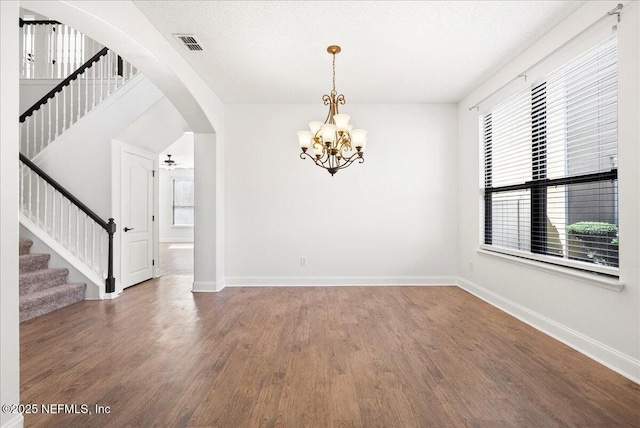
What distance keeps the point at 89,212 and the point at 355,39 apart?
13.3ft

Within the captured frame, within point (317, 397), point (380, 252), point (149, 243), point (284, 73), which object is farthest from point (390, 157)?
point (149, 243)

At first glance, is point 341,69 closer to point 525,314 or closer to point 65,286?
point 525,314

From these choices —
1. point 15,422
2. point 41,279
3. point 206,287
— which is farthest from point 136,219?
point 15,422

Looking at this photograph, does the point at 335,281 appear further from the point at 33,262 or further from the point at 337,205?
the point at 33,262

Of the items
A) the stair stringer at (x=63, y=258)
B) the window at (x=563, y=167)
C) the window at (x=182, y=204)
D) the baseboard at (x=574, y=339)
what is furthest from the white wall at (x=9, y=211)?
the window at (x=182, y=204)

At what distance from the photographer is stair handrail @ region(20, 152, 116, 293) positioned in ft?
14.1

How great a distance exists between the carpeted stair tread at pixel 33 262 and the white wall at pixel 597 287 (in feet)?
18.8

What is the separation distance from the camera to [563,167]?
3.09m

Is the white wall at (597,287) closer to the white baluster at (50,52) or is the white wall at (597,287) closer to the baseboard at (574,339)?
the baseboard at (574,339)

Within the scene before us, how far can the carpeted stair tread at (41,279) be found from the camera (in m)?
3.84

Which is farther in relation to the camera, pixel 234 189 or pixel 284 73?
pixel 234 189

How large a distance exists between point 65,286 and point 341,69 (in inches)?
173

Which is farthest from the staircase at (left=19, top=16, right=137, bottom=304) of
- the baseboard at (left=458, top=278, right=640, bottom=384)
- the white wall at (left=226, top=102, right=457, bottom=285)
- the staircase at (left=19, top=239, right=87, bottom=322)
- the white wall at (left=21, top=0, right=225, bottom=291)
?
the baseboard at (left=458, top=278, right=640, bottom=384)

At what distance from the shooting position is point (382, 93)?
474 centimetres
